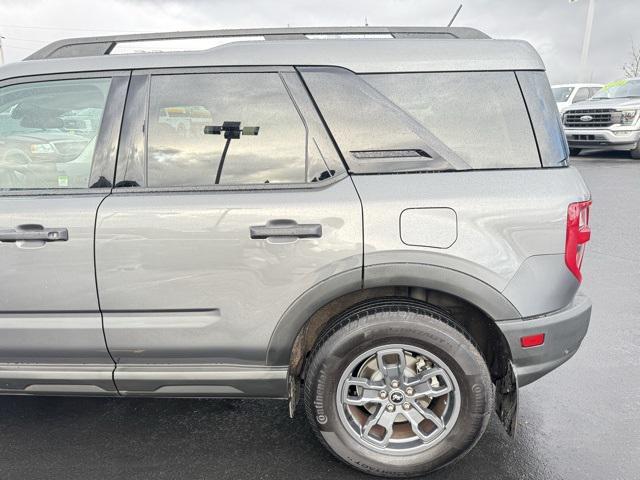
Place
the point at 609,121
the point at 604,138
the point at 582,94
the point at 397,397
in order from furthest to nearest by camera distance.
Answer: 1. the point at 582,94
2. the point at 604,138
3. the point at 609,121
4. the point at 397,397

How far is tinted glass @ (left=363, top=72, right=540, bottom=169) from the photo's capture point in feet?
6.64

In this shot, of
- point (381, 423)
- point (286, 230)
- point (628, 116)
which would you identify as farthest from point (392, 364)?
point (628, 116)

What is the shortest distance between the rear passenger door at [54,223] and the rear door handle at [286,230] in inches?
29.2

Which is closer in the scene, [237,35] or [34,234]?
[34,234]

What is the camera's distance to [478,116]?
2025 millimetres

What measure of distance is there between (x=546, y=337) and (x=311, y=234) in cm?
116

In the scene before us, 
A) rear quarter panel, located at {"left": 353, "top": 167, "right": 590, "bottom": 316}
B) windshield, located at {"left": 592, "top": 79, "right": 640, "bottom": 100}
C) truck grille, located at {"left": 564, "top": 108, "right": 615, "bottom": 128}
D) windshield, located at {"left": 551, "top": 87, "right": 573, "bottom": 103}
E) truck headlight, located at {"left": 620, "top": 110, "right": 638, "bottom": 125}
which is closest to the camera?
rear quarter panel, located at {"left": 353, "top": 167, "right": 590, "bottom": 316}

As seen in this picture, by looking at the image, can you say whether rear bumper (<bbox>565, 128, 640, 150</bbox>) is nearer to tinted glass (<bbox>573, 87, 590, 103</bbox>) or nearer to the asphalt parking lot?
tinted glass (<bbox>573, 87, 590, 103</bbox>)

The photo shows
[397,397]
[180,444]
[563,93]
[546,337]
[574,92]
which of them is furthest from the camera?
[563,93]

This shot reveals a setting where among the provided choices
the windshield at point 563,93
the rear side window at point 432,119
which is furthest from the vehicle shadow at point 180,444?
the windshield at point 563,93

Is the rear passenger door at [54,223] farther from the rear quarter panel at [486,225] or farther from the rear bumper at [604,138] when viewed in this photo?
the rear bumper at [604,138]

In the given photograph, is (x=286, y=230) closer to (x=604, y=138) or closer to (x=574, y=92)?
(x=604, y=138)

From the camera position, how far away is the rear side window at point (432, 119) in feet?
6.64

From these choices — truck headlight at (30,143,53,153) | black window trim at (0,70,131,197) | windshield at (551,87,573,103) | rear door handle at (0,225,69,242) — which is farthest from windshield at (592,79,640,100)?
rear door handle at (0,225,69,242)
